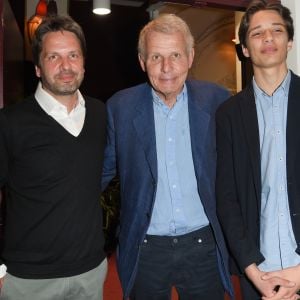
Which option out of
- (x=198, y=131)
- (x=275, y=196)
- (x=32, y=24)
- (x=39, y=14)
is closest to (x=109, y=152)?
(x=198, y=131)

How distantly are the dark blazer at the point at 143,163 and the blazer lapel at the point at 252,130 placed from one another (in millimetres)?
158

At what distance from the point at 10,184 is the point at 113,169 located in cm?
50

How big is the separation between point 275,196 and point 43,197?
2.96 feet

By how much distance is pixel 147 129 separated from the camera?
1.77m

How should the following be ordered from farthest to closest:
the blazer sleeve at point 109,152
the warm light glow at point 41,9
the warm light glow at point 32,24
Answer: the warm light glow at point 41,9, the warm light glow at point 32,24, the blazer sleeve at point 109,152

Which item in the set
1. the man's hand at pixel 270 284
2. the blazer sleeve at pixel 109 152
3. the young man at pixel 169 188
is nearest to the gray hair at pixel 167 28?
the young man at pixel 169 188

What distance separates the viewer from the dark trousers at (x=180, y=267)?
1.75 metres

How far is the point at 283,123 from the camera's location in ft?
5.35

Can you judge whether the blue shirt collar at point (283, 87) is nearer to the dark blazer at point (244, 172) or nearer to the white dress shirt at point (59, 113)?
the dark blazer at point (244, 172)

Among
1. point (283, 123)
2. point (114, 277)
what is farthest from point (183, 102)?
point (114, 277)

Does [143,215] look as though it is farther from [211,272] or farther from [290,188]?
[290,188]

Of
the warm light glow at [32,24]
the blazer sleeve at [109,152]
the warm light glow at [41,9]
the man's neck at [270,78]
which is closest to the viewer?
the man's neck at [270,78]

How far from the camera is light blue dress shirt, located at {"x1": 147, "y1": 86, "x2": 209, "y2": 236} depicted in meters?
1.74

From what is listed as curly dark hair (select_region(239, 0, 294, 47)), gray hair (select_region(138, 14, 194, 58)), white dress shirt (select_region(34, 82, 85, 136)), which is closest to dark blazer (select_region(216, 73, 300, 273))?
curly dark hair (select_region(239, 0, 294, 47))
